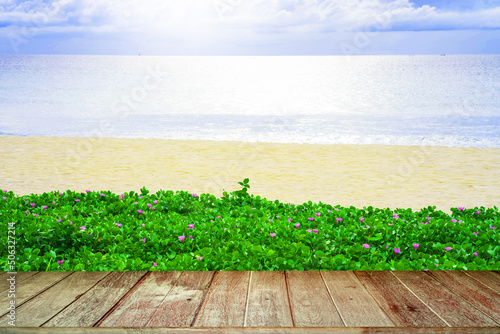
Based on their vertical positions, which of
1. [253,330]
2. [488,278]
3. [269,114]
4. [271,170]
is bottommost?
[253,330]

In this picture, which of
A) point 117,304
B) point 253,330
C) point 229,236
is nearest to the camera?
point 253,330

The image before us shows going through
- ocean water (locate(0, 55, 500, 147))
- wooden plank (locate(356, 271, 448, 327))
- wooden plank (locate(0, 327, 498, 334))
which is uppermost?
ocean water (locate(0, 55, 500, 147))

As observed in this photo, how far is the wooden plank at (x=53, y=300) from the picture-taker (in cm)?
231

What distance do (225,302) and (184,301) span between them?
22 centimetres

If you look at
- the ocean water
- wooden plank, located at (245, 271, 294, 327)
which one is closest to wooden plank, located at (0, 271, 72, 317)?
wooden plank, located at (245, 271, 294, 327)

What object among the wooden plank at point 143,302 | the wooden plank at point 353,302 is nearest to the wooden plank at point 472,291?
the wooden plank at point 353,302

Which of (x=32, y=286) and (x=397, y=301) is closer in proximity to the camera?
(x=397, y=301)

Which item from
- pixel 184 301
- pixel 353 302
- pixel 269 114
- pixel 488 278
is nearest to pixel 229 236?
pixel 184 301

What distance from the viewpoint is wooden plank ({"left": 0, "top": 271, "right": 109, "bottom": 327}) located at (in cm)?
231

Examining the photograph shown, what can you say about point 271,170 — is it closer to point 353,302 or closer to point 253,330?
point 353,302

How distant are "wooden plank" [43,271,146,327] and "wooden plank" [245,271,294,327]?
72 cm

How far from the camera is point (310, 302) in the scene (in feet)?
8.32

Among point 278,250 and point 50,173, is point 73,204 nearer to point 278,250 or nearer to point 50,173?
point 278,250

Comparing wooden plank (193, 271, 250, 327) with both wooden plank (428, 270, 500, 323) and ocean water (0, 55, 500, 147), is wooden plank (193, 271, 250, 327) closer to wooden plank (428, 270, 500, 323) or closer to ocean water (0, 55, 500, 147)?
wooden plank (428, 270, 500, 323)
